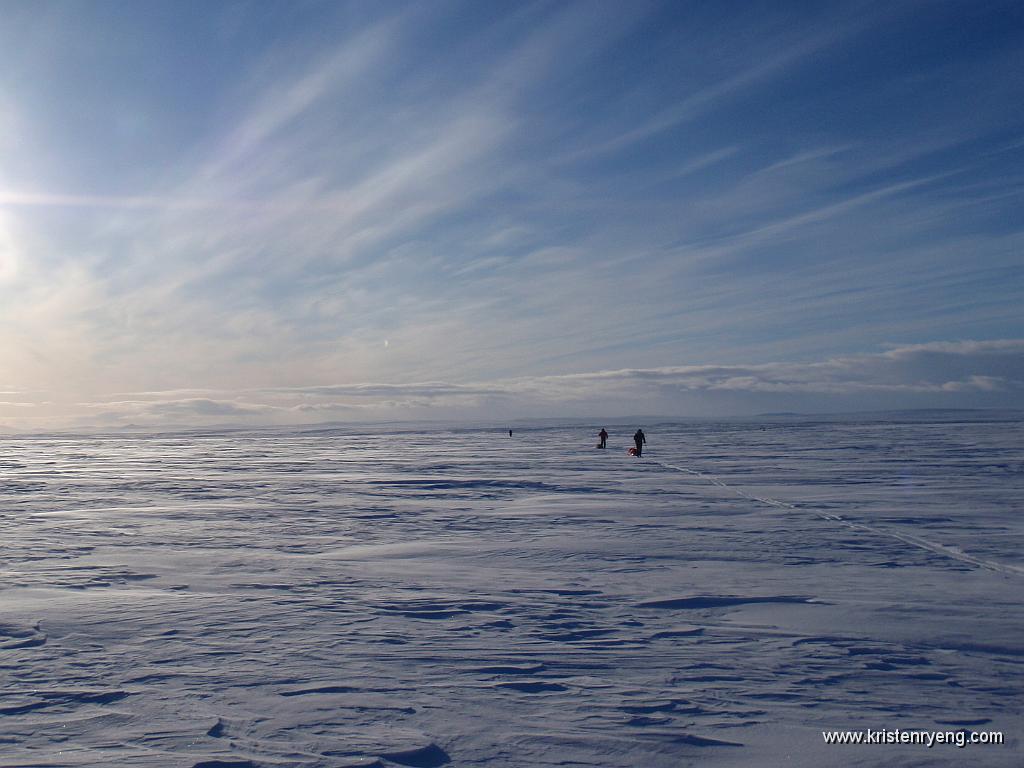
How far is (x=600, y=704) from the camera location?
3.98 metres

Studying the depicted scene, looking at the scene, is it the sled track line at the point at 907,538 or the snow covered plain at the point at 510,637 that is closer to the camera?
the snow covered plain at the point at 510,637

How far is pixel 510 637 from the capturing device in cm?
517

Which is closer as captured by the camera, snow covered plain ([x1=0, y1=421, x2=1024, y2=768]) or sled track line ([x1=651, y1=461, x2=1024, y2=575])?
snow covered plain ([x1=0, y1=421, x2=1024, y2=768])

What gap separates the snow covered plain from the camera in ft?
11.8

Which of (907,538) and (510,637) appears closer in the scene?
(510,637)

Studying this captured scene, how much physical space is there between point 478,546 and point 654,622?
3.70 meters

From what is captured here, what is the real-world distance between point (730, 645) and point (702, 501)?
8.49 metres

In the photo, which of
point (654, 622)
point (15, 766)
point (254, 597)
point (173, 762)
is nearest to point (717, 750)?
point (654, 622)

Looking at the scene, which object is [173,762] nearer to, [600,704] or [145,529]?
[600,704]

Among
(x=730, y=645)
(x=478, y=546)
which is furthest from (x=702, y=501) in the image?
(x=730, y=645)

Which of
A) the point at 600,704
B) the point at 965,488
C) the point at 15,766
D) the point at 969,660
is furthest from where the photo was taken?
the point at 965,488

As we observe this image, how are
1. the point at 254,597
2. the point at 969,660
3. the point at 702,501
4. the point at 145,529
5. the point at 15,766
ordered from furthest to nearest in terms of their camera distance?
1. the point at 702,501
2. the point at 145,529
3. the point at 254,597
4. the point at 969,660
5. the point at 15,766

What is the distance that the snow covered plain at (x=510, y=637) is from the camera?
3.60 m

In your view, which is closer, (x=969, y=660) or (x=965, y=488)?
(x=969, y=660)
